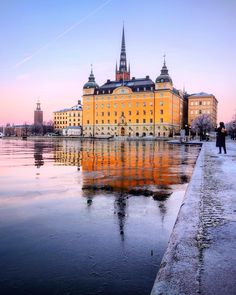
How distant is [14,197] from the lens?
7270 mm

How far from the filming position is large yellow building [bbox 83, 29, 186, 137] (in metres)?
102

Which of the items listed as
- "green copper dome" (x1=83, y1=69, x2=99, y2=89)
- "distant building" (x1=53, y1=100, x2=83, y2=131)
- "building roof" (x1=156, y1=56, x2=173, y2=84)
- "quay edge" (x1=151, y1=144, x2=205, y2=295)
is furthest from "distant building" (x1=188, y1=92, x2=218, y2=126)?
"quay edge" (x1=151, y1=144, x2=205, y2=295)

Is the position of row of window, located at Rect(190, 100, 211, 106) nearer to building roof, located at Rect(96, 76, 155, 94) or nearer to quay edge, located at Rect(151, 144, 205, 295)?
building roof, located at Rect(96, 76, 155, 94)

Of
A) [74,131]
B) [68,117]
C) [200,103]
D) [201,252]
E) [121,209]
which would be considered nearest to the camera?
[201,252]

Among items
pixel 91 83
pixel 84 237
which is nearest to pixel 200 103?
pixel 91 83

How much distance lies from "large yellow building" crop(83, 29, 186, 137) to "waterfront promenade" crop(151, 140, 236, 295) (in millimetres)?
96482

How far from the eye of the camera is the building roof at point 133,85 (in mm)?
107188

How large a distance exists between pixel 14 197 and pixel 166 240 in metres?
4.32

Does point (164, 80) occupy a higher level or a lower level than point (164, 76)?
lower

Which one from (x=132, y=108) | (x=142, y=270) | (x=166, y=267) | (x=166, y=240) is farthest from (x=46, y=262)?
(x=132, y=108)

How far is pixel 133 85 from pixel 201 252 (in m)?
110

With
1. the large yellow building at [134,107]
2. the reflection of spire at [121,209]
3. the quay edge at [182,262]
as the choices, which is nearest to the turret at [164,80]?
the large yellow building at [134,107]

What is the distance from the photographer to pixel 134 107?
109m

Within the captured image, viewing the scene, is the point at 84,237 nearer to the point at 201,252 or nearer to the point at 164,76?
the point at 201,252
